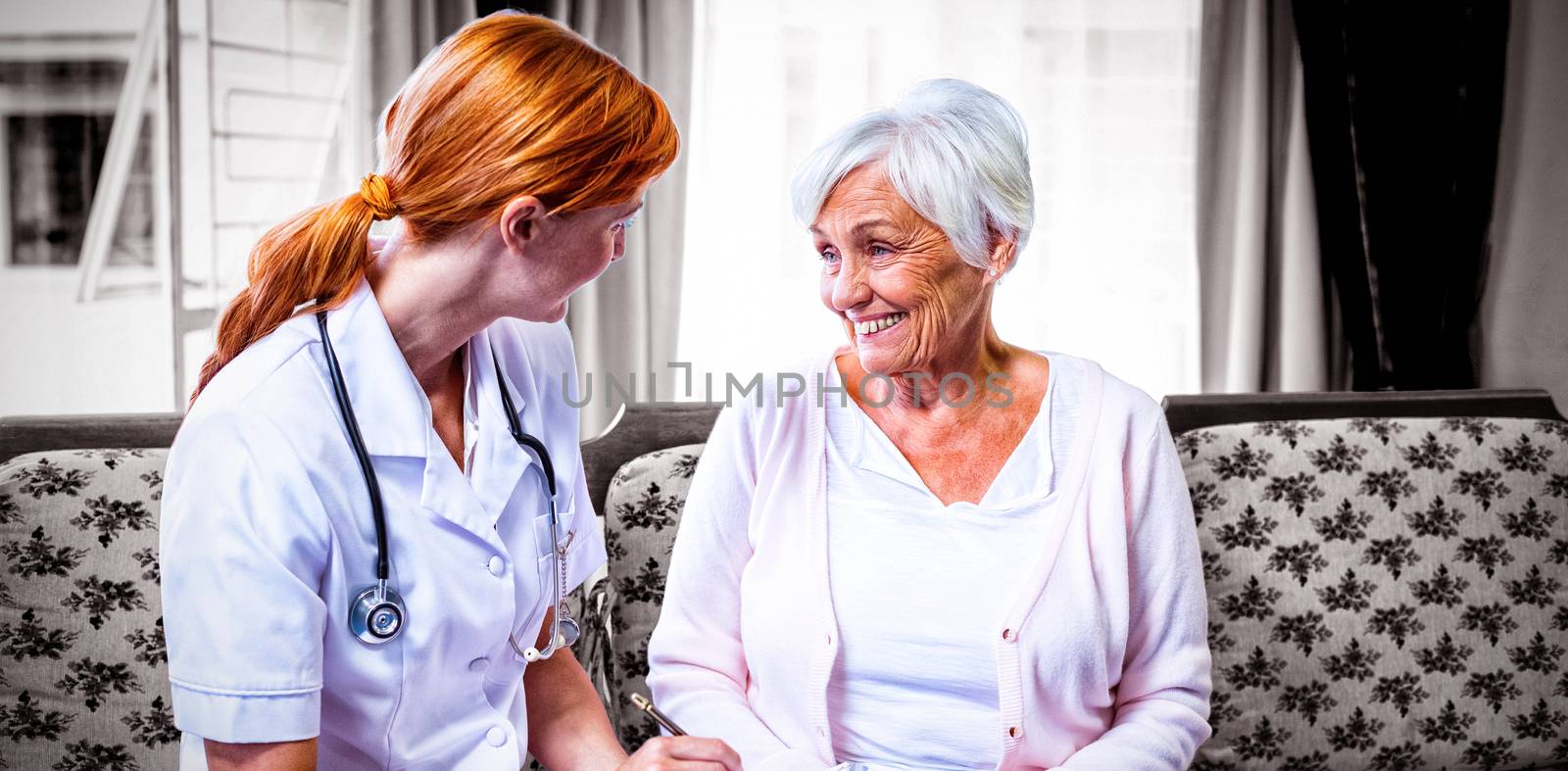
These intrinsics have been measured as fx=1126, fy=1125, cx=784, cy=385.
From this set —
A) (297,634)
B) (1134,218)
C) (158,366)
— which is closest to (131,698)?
(297,634)

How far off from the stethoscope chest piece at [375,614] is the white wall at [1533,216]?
3.01 m

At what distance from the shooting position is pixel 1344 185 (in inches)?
129

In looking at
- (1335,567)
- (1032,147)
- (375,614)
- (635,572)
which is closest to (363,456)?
(375,614)

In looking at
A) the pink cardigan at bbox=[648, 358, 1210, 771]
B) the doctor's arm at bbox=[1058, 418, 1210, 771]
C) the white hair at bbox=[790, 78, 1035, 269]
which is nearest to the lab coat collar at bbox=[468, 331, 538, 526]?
the pink cardigan at bbox=[648, 358, 1210, 771]

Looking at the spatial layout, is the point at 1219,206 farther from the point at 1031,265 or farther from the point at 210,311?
the point at 210,311

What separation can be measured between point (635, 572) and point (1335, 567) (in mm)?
1217

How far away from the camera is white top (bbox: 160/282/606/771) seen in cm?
95

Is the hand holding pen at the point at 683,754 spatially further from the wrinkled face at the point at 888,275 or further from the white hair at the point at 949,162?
the white hair at the point at 949,162

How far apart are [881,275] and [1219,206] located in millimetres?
2396

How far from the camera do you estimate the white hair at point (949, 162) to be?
1487 millimetres

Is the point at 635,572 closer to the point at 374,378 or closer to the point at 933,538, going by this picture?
the point at 933,538

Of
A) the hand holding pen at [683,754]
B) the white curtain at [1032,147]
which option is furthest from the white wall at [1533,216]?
the hand holding pen at [683,754]

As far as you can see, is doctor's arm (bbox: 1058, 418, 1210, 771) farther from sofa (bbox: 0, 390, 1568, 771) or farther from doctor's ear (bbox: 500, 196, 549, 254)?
doctor's ear (bbox: 500, 196, 549, 254)

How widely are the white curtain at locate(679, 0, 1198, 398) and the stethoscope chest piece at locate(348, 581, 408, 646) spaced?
252 cm
